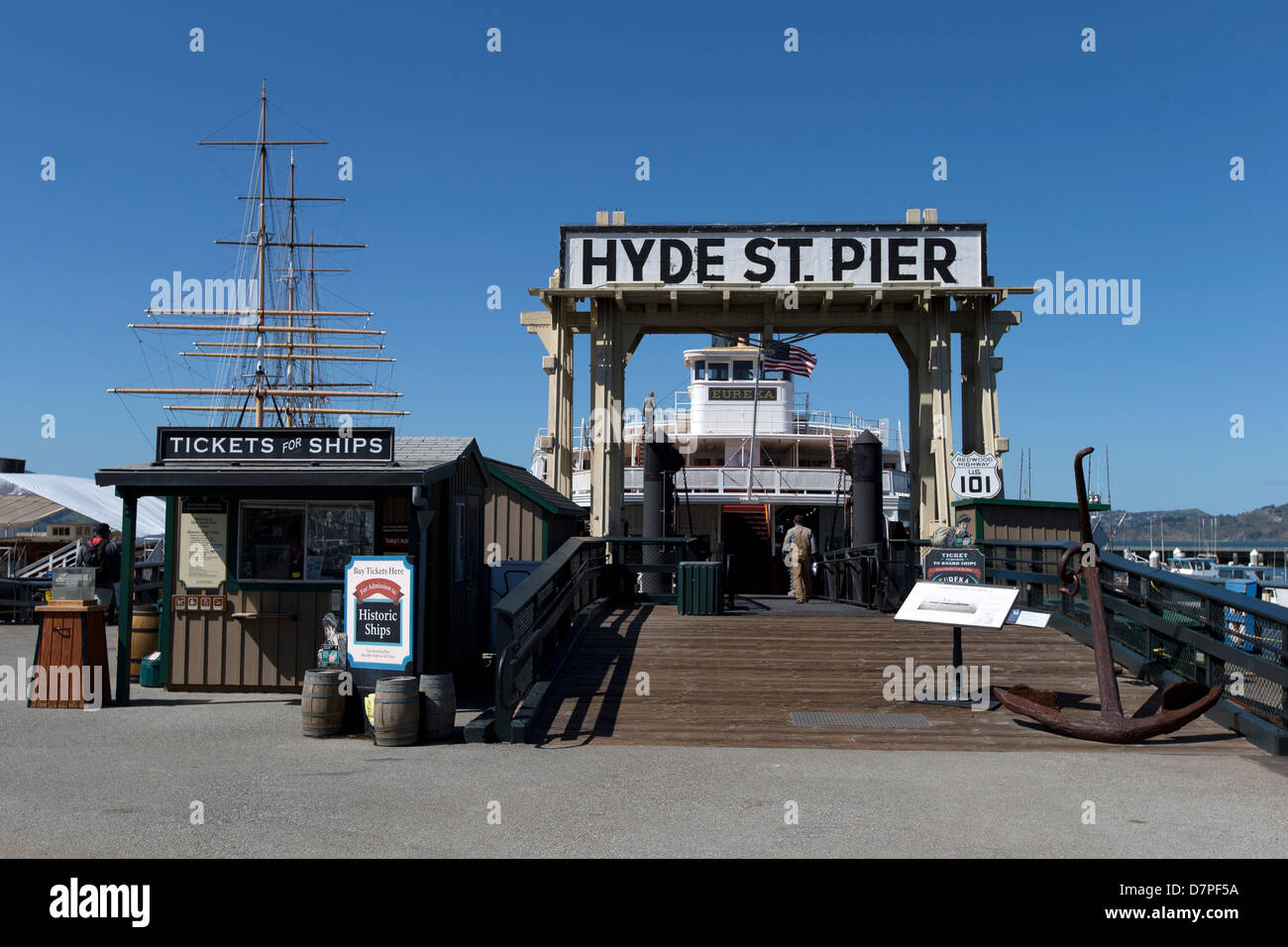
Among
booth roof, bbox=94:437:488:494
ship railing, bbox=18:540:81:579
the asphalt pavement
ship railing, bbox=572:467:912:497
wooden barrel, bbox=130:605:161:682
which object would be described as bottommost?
the asphalt pavement

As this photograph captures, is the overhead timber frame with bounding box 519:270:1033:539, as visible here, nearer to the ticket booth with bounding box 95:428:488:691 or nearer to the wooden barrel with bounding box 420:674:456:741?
the ticket booth with bounding box 95:428:488:691

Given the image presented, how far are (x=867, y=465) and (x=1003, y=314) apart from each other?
355cm

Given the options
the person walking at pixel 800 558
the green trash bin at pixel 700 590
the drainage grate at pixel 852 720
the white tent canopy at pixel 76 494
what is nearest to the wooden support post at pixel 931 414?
the person walking at pixel 800 558

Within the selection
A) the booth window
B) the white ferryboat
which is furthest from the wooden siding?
the white ferryboat

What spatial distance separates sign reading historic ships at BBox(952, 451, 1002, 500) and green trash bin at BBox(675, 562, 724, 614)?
15.1 feet

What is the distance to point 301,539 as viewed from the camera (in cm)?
1229

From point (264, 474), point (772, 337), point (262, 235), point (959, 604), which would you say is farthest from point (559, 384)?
point (262, 235)

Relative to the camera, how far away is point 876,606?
16.4m

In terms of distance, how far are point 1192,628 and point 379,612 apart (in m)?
7.92

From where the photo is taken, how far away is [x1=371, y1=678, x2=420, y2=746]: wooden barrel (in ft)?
31.2

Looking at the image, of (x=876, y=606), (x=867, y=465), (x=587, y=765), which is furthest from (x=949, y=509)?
(x=587, y=765)

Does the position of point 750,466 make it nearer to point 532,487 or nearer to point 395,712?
point 532,487

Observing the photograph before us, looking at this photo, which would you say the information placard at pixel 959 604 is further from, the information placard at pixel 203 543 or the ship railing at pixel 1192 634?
the information placard at pixel 203 543
